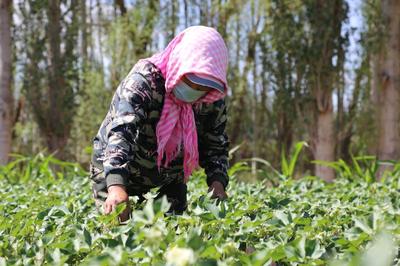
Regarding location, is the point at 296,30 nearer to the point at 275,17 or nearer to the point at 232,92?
the point at 275,17

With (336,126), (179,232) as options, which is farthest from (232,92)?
(179,232)

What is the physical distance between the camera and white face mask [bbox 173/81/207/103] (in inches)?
100

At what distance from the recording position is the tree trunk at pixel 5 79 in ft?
26.4

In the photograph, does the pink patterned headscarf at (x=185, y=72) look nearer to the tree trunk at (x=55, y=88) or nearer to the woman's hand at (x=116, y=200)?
the woman's hand at (x=116, y=200)

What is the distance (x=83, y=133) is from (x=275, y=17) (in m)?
7.94

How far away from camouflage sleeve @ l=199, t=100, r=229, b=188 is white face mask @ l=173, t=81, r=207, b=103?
0.32m

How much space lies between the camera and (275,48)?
12.3 m

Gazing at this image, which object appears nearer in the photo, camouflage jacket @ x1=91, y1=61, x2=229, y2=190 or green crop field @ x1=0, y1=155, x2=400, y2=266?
green crop field @ x1=0, y1=155, x2=400, y2=266

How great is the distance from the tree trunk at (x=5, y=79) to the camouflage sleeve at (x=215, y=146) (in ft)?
18.8

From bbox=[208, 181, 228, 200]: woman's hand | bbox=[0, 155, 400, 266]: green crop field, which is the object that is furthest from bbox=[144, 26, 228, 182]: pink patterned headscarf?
bbox=[0, 155, 400, 266]: green crop field

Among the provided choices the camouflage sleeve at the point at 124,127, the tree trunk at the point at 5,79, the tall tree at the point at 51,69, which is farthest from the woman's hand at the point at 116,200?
the tall tree at the point at 51,69

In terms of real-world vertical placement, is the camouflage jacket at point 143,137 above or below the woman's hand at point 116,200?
above

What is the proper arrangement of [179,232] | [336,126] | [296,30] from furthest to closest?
1. [336,126]
2. [296,30]
3. [179,232]

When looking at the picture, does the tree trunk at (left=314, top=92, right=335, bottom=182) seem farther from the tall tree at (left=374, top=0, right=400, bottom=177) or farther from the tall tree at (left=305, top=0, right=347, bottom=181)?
the tall tree at (left=374, top=0, right=400, bottom=177)
